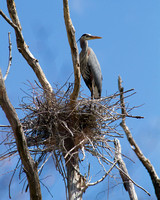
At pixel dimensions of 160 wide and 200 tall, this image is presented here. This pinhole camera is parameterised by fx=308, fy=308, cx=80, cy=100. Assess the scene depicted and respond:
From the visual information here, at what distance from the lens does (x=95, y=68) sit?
4992 millimetres

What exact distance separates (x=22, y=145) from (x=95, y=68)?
2.70m

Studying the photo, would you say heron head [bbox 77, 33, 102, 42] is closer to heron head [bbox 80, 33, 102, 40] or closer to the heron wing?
heron head [bbox 80, 33, 102, 40]

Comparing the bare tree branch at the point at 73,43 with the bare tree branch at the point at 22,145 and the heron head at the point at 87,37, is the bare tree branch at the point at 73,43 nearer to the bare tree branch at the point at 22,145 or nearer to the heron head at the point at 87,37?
the bare tree branch at the point at 22,145

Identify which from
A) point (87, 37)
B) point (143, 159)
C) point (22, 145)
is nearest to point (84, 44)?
point (87, 37)

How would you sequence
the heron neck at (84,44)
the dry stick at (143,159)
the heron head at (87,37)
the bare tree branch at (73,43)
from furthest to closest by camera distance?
the heron head at (87,37)
the heron neck at (84,44)
the dry stick at (143,159)
the bare tree branch at (73,43)

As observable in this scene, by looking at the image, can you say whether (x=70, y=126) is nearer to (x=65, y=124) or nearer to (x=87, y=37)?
(x=65, y=124)

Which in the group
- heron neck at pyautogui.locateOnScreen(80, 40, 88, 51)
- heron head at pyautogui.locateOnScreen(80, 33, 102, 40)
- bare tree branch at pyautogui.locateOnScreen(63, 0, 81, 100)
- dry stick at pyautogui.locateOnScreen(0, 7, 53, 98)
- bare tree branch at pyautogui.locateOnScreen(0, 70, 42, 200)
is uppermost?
heron head at pyautogui.locateOnScreen(80, 33, 102, 40)

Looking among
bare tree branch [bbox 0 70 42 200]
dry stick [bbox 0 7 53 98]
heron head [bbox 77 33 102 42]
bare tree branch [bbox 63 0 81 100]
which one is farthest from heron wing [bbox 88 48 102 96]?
bare tree branch [bbox 0 70 42 200]

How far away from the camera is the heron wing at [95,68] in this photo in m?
4.95

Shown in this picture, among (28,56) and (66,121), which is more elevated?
(28,56)

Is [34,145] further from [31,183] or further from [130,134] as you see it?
[130,134]

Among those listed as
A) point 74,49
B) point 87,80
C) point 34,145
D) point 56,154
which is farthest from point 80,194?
point 87,80

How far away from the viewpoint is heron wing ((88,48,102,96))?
4.95 meters

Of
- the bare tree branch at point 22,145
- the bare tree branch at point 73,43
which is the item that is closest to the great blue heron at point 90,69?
the bare tree branch at point 73,43
